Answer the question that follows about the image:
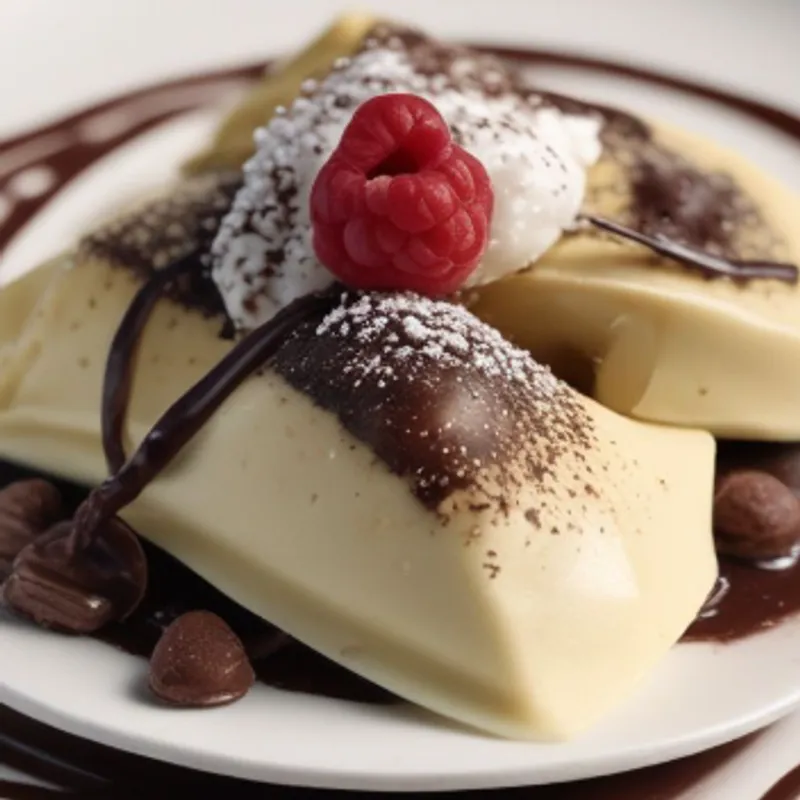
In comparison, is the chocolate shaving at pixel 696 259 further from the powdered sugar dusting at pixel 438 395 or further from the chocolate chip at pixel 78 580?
the chocolate chip at pixel 78 580

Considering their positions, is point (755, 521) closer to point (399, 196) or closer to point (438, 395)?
point (438, 395)

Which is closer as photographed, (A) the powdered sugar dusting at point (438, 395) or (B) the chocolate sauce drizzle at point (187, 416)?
(A) the powdered sugar dusting at point (438, 395)

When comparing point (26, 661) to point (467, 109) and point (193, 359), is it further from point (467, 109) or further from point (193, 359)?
point (467, 109)

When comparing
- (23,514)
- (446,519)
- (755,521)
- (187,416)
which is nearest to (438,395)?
(446,519)

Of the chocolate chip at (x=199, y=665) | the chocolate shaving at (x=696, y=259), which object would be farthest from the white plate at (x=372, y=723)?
the chocolate shaving at (x=696, y=259)

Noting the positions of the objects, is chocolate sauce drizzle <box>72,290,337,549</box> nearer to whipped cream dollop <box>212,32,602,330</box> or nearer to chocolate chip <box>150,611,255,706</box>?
whipped cream dollop <box>212,32,602,330</box>

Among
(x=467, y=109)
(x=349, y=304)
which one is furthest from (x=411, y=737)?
(x=467, y=109)

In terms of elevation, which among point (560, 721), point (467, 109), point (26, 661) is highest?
point (467, 109)
